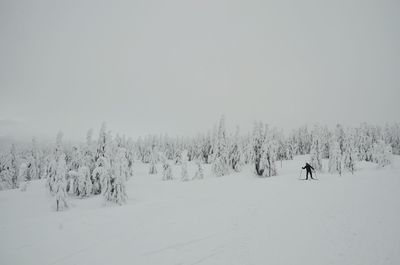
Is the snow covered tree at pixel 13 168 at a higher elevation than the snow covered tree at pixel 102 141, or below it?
below

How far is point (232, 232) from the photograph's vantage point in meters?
12.1

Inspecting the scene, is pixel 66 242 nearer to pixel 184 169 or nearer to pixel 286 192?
pixel 286 192

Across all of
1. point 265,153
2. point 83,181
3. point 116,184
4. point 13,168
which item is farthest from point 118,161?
point 13,168

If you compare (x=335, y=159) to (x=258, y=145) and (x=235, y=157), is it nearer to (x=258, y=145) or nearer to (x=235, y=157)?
(x=258, y=145)

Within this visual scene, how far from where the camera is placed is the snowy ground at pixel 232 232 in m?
9.62

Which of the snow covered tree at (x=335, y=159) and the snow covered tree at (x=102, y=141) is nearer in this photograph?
the snow covered tree at (x=102, y=141)

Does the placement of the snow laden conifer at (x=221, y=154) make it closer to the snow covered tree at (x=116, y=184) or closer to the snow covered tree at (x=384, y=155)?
the snow covered tree at (x=116, y=184)

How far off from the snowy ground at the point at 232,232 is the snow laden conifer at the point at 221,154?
2598 cm

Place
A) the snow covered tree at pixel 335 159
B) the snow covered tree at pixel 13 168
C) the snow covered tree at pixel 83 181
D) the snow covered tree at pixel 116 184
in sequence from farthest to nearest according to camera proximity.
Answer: the snow covered tree at pixel 13 168
the snow covered tree at pixel 335 159
the snow covered tree at pixel 83 181
the snow covered tree at pixel 116 184

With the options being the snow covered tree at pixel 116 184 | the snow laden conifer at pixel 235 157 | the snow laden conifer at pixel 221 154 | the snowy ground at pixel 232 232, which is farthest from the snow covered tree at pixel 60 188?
the snow laden conifer at pixel 235 157

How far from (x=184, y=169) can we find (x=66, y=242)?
30877mm

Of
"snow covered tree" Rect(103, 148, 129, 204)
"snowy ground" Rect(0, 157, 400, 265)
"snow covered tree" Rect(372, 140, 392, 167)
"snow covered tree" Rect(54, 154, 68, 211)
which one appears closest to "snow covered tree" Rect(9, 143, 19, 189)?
"snow covered tree" Rect(54, 154, 68, 211)

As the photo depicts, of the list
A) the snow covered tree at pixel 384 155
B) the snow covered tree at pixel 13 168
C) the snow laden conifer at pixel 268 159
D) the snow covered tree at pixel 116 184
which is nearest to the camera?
the snow covered tree at pixel 116 184

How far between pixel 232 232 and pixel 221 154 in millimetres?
35129
